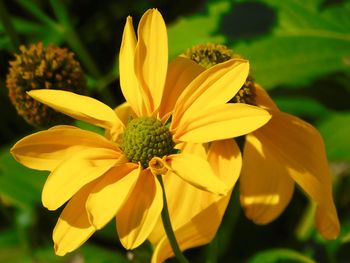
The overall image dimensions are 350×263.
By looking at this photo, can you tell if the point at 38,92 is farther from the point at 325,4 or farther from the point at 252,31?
the point at 325,4

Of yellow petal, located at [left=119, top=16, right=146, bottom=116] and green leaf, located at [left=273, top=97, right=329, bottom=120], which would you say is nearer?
yellow petal, located at [left=119, top=16, right=146, bottom=116]

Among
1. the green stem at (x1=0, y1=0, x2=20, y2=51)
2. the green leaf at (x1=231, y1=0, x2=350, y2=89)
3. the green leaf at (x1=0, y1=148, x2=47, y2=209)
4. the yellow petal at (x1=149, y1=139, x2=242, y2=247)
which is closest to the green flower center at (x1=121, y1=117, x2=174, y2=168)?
the yellow petal at (x1=149, y1=139, x2=242, y2=247)

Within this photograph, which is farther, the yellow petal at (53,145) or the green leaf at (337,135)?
the green leaf at (337,135)

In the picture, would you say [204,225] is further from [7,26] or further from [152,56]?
[7,26]

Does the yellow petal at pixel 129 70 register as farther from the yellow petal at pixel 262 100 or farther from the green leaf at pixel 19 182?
the green leaf at pixel 19 182

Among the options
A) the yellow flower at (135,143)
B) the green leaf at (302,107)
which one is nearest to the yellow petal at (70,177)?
the yellow flower at (135,143)

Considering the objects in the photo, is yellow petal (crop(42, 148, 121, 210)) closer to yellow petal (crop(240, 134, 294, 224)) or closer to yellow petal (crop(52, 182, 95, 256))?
yellow petal (crop(52, 182, 95, 256))
